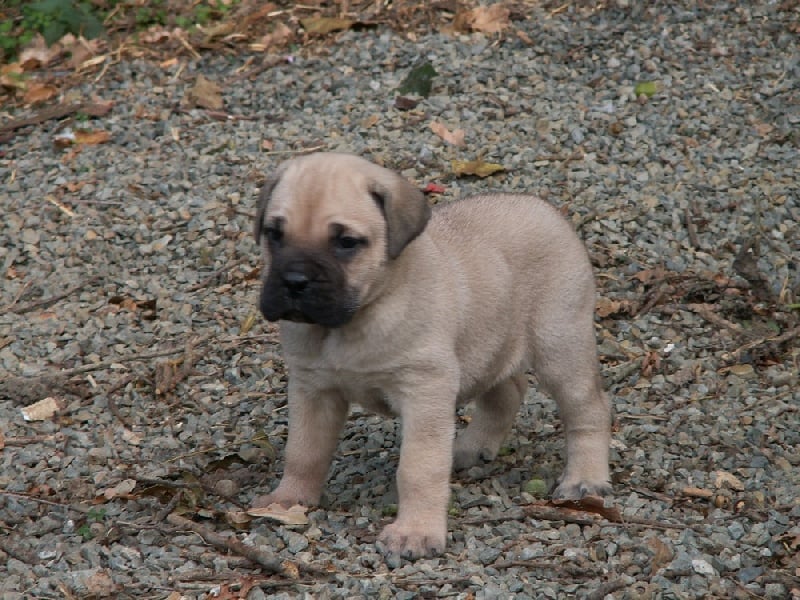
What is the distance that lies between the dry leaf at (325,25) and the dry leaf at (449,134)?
6.36ft

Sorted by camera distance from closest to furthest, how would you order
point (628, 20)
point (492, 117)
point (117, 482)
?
point (117, 482) < point (492, 117) < point (628, 20)

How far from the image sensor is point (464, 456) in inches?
280

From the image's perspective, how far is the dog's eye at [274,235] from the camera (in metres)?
5.50

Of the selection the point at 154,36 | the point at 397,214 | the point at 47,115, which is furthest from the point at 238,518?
the point at 154,36

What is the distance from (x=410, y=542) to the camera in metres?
5.69

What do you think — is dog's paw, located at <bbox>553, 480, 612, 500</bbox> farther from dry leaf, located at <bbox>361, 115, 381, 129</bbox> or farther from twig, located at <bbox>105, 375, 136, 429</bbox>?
dry leaf, located at <bbox>361, 115, 381, 129</bbox>

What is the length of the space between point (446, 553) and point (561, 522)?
0.64 metres

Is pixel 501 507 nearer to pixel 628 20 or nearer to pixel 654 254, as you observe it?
pixel 654 254

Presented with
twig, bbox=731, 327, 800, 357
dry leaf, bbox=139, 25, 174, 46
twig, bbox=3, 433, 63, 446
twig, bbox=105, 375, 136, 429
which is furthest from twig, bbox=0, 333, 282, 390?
dry leaf, bbox=139, 25, 174, 46

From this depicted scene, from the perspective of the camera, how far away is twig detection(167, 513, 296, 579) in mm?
5504

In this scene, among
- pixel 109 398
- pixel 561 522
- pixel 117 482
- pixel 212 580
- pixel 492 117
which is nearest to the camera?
pixel 212 580

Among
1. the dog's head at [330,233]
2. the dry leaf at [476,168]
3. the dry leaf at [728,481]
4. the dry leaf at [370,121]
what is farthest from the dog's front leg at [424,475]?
the dry leaf at [370,121]

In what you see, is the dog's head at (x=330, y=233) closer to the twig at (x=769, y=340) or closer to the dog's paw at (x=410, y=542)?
the dog's paw at (x=410, y=542)

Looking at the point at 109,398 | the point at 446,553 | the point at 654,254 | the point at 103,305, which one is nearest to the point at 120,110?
the point at 103,305
